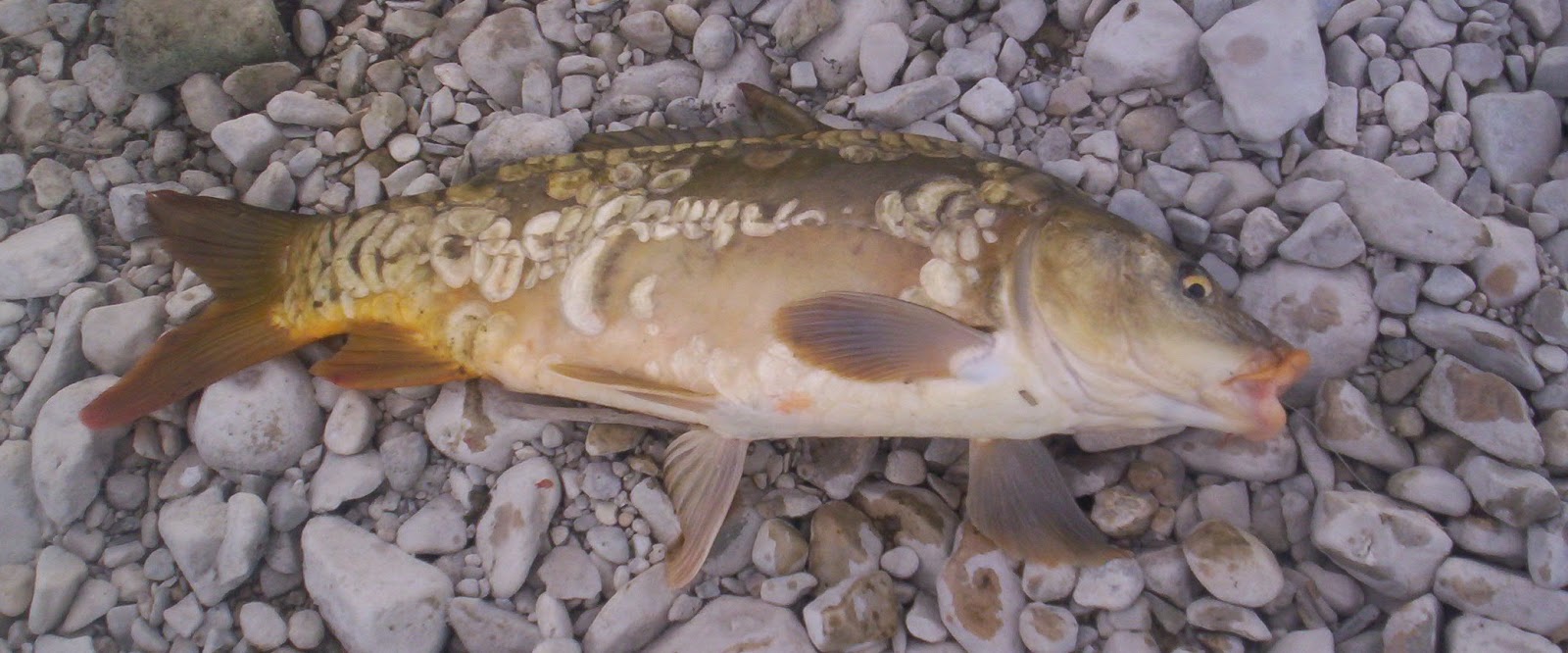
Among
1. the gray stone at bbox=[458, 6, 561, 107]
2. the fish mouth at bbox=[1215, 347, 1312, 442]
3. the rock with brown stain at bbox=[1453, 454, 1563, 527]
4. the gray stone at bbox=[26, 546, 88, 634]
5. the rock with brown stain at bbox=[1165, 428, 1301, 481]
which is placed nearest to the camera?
the fish mouth at bbox=[1215, 347, 1312, 442]

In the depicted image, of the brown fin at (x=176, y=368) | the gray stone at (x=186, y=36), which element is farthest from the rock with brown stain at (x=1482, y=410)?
the gray stone at (x=186, y=36)

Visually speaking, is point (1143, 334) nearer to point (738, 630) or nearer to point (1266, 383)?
point (1266, 383)

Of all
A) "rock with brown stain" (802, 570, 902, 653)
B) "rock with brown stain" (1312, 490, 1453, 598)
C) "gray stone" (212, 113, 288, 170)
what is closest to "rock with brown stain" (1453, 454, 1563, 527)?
"rock with brown stain" (1312, 490, 1453, 598)

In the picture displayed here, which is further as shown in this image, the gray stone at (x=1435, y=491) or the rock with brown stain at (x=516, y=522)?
the rock with brown stain at (x=516, y=522)

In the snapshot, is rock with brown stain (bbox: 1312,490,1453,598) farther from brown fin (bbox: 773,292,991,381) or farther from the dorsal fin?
the dorsal fin

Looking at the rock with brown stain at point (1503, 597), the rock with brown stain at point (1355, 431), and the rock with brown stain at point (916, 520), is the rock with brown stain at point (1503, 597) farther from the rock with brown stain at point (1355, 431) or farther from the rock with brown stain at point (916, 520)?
the rock with brown stain at point (916, 520)

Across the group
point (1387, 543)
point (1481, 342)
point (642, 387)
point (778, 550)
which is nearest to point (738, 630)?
point (778, 550)

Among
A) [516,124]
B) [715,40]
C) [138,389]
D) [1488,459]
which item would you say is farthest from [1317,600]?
[138,389]
